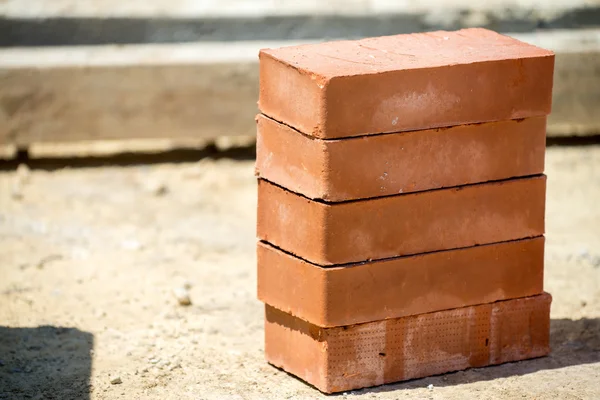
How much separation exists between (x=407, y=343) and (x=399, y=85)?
1206 millimetres

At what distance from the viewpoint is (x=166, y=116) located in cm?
829

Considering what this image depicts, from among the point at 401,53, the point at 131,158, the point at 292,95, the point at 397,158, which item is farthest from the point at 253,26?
the point at 397,158

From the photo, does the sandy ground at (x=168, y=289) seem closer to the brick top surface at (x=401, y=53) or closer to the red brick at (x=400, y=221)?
the red brick at (x=400, y=221)

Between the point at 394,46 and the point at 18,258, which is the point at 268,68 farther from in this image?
the point at 18,258

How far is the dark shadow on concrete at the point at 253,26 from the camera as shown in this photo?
816cm

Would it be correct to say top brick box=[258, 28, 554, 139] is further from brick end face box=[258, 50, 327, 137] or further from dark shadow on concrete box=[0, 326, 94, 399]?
dark shadow on concrete box=[0, 326, 94, 399]

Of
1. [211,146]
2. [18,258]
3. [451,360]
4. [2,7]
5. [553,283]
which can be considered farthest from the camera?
[211,146]

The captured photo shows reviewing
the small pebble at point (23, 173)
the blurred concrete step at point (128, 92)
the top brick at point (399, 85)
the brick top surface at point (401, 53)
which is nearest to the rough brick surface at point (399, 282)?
the top brick at point (399, 85)

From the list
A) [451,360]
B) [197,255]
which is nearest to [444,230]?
[451,360]

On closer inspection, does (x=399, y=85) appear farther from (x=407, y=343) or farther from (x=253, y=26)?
(x=253, y=26)

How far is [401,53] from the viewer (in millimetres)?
4801

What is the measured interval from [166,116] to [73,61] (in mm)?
817

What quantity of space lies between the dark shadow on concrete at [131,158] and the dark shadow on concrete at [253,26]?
95cm

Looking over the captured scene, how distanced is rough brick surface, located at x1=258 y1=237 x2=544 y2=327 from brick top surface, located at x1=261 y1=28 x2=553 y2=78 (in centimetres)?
86
